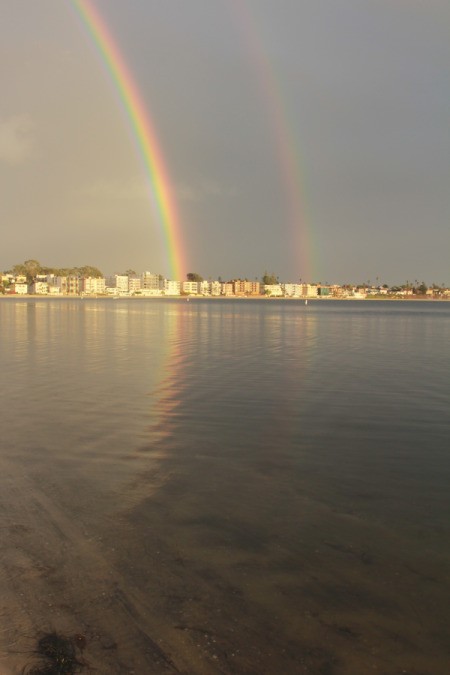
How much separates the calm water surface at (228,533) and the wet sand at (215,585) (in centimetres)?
2

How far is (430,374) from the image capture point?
2436 centimetres

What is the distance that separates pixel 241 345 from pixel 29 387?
62.2 feet

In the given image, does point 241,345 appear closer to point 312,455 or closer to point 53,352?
point 53,352

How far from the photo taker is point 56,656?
5.12m

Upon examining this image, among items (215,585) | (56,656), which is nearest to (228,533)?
(215,585)

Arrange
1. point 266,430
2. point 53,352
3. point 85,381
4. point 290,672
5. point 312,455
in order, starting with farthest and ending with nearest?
point 53,352 < point 85,381 < point 266,430 < point 312,455 < point 290,672

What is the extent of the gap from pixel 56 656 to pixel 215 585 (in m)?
1.91

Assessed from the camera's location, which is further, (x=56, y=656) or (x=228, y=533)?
(x=228, y=533)

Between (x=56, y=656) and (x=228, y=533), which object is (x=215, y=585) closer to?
(x=228, y=533)

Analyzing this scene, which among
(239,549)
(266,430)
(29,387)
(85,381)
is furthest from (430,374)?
(239,549)

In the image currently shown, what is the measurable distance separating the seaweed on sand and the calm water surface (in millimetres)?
111

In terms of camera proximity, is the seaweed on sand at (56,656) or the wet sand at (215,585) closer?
the seaweed on sand at (56,656)

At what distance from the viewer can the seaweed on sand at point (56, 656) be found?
193 inches

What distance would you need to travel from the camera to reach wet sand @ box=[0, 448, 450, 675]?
5.24 meters
